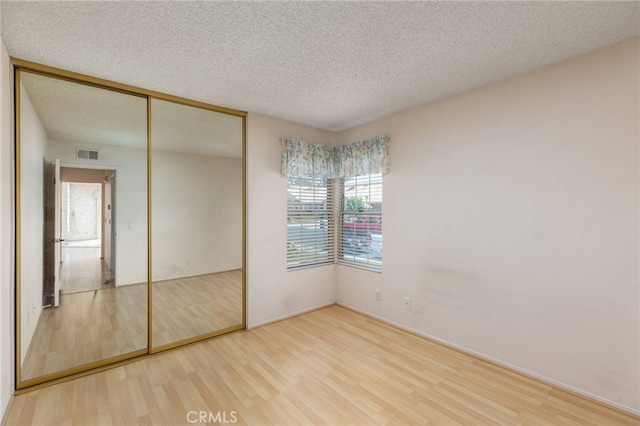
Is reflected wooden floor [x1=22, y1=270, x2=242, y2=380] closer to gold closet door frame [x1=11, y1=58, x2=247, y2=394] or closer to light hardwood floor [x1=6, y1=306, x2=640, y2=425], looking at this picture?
gold closet door frame [x1=11, y1=58, x2=247, y2=394]

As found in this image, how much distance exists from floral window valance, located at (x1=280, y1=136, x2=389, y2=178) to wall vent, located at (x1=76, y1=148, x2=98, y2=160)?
193 cm

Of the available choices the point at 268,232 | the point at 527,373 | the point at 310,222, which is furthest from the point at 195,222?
the point at 527,373

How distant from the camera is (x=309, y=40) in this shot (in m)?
1.94

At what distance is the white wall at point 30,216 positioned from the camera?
2.24m

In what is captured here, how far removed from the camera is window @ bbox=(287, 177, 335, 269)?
3842 mm

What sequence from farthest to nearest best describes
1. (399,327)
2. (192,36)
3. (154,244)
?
(399,327)
(154,244)
(192,36)

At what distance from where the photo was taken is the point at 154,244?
2.87 m

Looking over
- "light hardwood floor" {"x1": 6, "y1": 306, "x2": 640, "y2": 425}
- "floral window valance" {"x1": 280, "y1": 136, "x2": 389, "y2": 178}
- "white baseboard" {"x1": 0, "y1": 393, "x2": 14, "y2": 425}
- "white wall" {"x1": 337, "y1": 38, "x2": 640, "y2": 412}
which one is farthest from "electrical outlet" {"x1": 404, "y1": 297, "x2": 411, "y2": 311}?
"white baseboard" {"x1": 0, "y1": 393, "x2": 14, "y2": 425}

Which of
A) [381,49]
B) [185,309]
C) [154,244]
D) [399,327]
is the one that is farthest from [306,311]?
[381,49]

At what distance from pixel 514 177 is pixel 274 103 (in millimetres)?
2484

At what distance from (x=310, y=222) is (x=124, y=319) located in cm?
238

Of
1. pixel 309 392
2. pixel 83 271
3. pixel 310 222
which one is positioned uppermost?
pixel 310 222

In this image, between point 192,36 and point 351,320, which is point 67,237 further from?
point 351,320

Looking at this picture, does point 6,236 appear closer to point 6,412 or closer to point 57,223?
point 57,223
